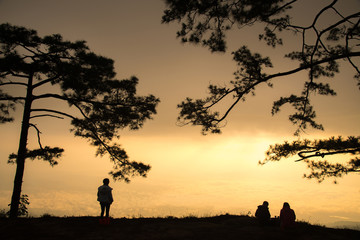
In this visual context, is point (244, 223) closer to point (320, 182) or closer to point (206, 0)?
point (320, 182)

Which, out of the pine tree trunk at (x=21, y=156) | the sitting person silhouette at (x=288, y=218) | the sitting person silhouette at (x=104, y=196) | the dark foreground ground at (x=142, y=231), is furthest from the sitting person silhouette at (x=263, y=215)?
the pine tree trunk at (x=21, y=156)

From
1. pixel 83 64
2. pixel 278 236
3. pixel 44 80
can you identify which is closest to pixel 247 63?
pixel 278 236

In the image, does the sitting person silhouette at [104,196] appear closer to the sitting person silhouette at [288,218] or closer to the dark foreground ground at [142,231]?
the dark foreground ground at [142,231]

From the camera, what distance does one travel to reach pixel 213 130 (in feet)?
35.7

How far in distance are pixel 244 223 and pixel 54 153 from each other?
10538 mm

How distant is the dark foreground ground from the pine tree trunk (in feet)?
10.1

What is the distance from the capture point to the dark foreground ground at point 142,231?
329 inches

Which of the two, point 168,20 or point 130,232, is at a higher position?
point 168,20

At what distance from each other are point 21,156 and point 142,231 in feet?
26.6

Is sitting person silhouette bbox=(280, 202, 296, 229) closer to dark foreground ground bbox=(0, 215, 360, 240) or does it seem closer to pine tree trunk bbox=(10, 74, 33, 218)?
dark foreground ground bbox=(0, 215, 360, 240)

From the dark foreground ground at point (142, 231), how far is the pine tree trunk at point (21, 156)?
306cm

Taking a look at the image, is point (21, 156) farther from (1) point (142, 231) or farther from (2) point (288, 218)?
(2) point (288, 218)

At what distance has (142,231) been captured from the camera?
9.16m

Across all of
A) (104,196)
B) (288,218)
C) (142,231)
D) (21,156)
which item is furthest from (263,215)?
(21,156)
